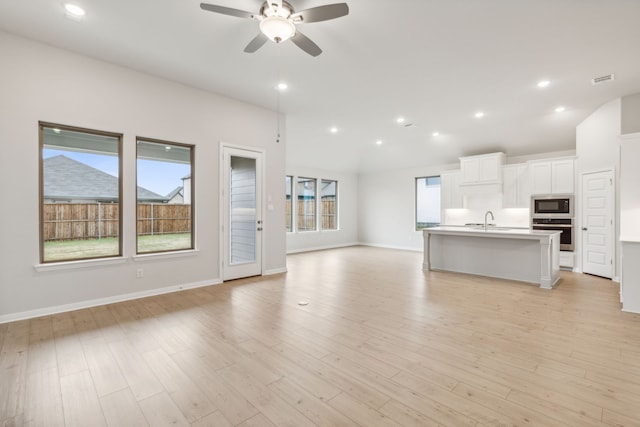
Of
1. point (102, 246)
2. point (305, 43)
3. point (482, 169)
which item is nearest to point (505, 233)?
point (482, 169)

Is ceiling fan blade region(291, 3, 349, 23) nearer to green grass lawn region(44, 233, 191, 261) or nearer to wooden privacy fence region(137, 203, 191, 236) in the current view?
wooden privacy fence region(137, 203, 191, 236)

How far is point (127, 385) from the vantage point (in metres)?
2.11

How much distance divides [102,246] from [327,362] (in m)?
4.10

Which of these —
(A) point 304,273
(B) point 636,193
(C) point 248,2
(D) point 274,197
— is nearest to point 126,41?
(C) point 248,2

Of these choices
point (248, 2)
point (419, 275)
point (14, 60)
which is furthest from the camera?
point (419, 275)

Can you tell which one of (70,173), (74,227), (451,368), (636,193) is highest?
(70,173)

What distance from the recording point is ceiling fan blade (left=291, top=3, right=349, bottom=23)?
2.35m

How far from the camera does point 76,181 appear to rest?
4.13 meters

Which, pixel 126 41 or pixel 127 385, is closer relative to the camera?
pixel 127 385

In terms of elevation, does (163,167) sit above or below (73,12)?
below

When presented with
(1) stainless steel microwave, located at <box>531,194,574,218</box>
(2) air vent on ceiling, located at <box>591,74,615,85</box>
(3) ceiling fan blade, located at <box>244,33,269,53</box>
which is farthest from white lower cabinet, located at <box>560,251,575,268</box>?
(3) ceiling fan blade, located at <box>244,33,269,53</box>

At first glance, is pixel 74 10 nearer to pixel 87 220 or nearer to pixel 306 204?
pixel 87 220

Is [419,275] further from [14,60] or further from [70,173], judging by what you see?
[14,60]

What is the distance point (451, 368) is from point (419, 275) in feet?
11.7
